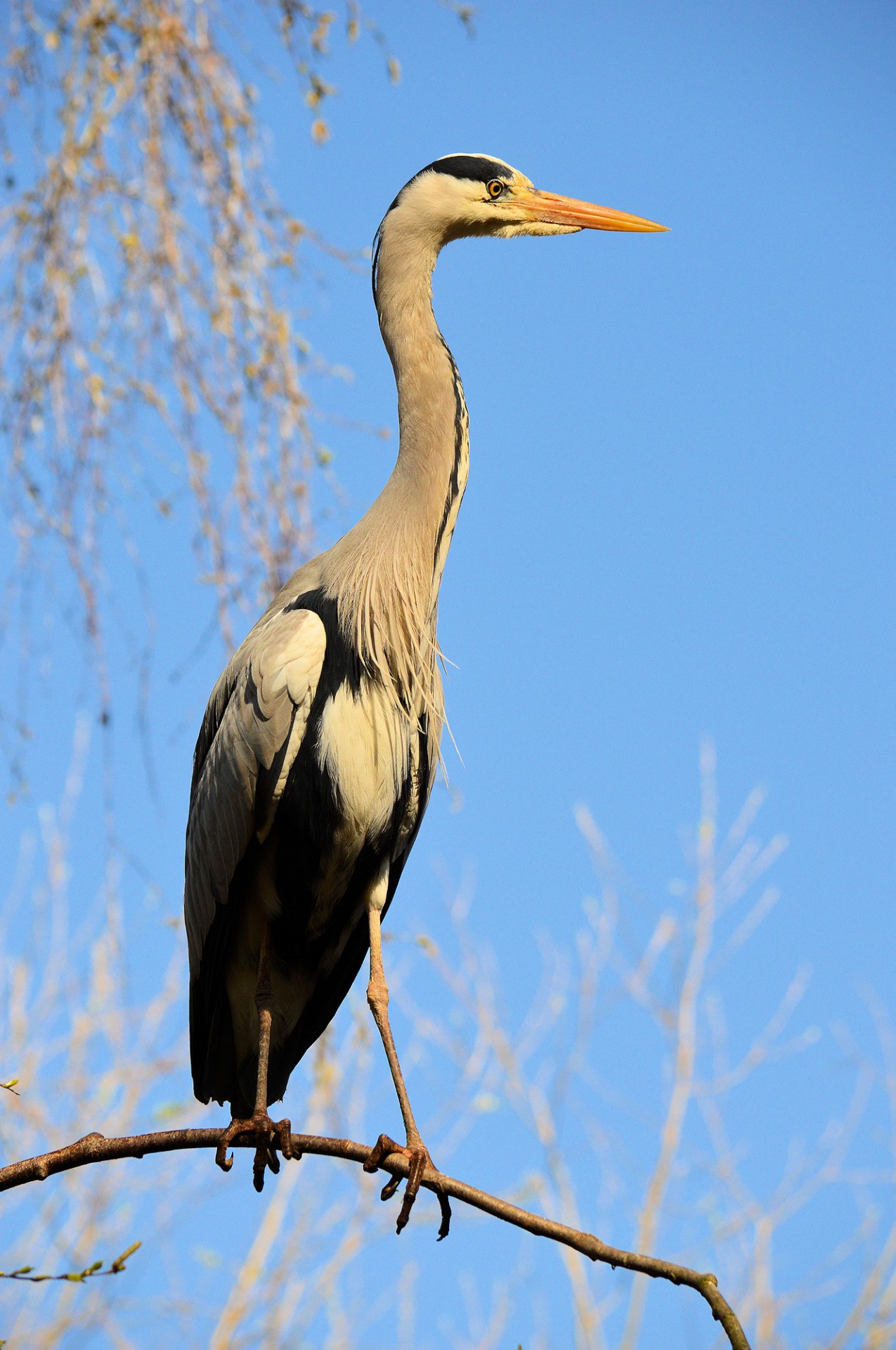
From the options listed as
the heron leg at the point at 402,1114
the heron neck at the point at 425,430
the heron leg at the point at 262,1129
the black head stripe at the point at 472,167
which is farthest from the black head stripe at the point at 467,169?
the heron leg at the point at 262,1129

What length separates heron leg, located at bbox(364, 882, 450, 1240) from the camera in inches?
112

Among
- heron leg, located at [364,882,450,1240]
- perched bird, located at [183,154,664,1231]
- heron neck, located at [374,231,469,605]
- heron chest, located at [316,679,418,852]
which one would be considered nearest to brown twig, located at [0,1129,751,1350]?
heron leg, located at [364,882,450,1240]

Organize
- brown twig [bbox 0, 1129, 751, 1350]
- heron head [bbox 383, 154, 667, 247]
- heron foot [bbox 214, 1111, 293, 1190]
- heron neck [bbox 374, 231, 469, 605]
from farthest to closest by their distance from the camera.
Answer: heron head [bbox 383, 154, 667, 247], heron neck [bbox 374, 231, 469, 605], heron foot [bbox 214, 1111, 293, 1190], brown twig [bbox 0, 1129, 751, 1350]

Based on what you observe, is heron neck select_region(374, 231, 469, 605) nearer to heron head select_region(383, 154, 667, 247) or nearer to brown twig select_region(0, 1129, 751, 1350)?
heron head select_region(383, 154, 667, 247)

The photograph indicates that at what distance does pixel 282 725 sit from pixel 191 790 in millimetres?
708

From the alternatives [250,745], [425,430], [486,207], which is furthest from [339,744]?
[486,207]

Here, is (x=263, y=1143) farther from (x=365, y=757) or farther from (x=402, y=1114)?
(x=365, y=757)

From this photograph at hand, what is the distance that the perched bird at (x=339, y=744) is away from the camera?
128 inches

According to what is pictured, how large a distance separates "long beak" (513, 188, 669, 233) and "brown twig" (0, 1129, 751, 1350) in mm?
2641

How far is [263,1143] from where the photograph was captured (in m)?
2.89

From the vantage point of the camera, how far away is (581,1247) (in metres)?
2.17

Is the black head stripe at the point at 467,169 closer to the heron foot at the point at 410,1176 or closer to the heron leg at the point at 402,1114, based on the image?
the heron leg at the point at 402,1114

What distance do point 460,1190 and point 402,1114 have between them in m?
0.82

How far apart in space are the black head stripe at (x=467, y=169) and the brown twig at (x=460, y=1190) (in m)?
2.55
